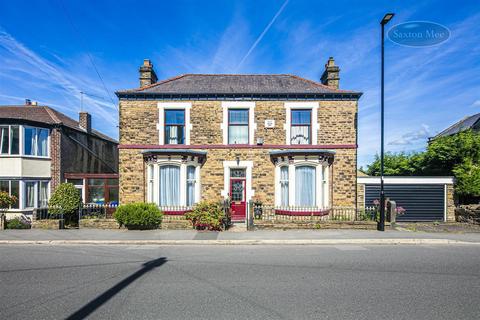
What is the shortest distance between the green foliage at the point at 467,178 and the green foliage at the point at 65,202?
66.4 ft

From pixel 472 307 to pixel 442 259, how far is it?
360 cm

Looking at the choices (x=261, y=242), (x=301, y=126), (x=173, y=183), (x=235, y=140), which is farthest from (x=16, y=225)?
(x=301, y=126)

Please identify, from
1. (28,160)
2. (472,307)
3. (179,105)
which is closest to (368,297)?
(472,307)

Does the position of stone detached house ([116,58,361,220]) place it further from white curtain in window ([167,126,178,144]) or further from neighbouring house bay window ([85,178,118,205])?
neighbouring house bay window ([85,178,118,205])

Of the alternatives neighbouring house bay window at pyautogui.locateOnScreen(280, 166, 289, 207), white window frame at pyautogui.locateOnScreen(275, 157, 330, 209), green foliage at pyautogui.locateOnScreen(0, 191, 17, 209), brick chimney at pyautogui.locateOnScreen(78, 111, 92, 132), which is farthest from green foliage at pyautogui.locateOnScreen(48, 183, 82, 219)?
white window frame at pyautogui.locateOnScreen(275, 157, 330, 209)

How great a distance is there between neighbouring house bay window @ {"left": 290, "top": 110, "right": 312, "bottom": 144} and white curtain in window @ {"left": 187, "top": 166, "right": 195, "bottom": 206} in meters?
6.06

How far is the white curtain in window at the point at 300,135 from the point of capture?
1479cm

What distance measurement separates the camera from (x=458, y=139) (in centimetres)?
1451

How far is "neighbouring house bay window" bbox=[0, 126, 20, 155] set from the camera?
602 inches

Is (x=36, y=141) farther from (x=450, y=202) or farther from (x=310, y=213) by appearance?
(x=450, y=202)

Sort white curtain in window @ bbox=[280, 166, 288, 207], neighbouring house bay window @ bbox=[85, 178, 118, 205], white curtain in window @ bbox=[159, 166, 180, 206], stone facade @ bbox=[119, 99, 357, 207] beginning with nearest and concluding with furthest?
white curtain in window @ bbox=[159, 166, 180, 206] < white curtain in window @ bbox=[280, 166, 288, 207] < stone facade @ bbox=[119, 99, 357, 207] < neighbouring house bay window @ bbox=[85, 178, 118, 205]

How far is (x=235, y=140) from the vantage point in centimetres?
1485

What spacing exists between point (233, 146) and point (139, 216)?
20.1 feet

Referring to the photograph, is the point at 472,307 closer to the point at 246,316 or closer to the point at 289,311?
the point at 289,311
